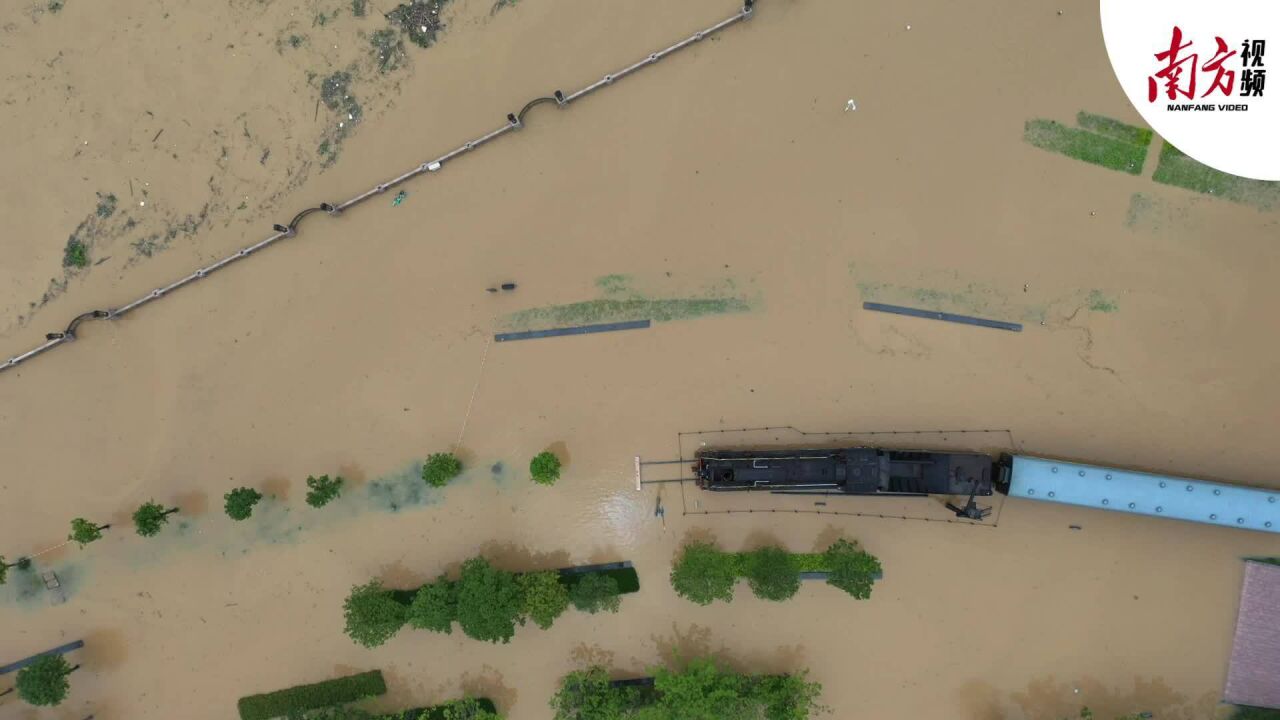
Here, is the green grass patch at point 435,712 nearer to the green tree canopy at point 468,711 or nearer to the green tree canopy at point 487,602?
the green tree canopy at point 468,711

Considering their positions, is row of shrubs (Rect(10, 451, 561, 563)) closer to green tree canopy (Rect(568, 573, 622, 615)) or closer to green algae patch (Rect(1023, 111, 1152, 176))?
green tree canopy (Rect(568, 573, 622, 615))

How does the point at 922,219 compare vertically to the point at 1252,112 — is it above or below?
below

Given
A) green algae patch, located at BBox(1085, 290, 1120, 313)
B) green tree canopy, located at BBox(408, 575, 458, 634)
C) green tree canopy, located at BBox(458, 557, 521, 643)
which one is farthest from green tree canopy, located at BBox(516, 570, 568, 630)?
green algae patch, located at BBox(1085, 290, 1120, 313)

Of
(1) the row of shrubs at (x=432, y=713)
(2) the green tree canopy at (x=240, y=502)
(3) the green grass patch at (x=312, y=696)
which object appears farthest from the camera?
(3) the green grass patch at (x=312, y=696)

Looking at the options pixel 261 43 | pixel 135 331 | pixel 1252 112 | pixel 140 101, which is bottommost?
pixel 135 331

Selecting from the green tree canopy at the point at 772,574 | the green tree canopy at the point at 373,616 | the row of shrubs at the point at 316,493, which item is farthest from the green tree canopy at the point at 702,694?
the green tree canopy at the point at 373,616

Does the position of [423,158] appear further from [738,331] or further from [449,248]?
[738,331]

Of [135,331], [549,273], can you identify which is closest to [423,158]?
[549,273]

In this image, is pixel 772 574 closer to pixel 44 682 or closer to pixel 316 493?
pixel 316 493
